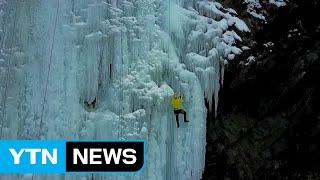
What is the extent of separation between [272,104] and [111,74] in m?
2.92

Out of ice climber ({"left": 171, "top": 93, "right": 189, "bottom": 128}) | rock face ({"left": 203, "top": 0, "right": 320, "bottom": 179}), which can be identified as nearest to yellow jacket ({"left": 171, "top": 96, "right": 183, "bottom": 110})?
ice climber ({"left": 171, "top": 93, "right": 189, "bottom": 128})

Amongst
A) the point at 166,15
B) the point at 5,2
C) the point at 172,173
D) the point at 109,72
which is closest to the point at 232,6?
the point at 166,15

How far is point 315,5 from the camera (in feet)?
28.3

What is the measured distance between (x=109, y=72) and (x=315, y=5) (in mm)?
3852

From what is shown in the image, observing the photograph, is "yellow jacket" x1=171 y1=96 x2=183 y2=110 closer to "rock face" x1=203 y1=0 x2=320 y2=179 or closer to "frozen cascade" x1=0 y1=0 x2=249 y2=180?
"frozen cascade" x1=0 y1=0 x2=249 y2=180

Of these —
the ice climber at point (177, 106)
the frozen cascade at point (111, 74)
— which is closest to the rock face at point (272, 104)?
the frozen cascade at point (111, 74)

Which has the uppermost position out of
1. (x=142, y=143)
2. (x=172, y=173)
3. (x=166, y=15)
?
(x=166, y=15)

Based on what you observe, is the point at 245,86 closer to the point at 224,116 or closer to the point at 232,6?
the point at 224,116

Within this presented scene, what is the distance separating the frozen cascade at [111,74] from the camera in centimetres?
844

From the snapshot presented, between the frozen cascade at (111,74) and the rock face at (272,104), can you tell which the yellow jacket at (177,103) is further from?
the rock face at (272,104)

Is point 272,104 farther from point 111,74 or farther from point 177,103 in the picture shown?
point 111,74

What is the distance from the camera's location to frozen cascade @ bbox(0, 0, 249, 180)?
8438mm

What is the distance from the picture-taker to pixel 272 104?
8.66 meters

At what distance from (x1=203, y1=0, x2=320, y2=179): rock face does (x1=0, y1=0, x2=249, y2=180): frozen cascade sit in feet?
1.36
